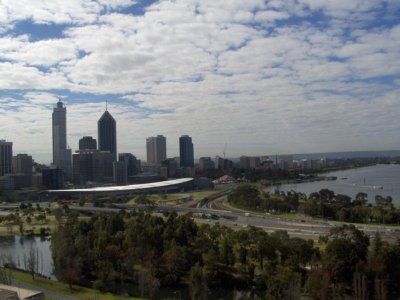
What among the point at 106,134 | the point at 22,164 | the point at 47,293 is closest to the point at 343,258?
the point at 47,293

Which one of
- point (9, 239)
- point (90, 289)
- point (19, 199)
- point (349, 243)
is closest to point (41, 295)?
point (90, 289)

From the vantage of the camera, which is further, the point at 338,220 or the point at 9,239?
the point at 338,220

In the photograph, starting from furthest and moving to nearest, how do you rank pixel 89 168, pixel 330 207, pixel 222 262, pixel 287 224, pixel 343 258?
pixel 89 168 < pixel 330 207 < pixel 287 224 < pixel 222 262 < pixel 343 258

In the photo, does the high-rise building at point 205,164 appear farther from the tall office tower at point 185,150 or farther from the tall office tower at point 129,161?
the tall office tower at point 129,161

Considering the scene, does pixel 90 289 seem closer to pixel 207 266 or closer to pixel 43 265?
pixel 207 266

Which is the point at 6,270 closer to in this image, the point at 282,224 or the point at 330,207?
the point at 282,224

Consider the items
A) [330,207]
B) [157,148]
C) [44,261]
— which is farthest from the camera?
[157,148]
